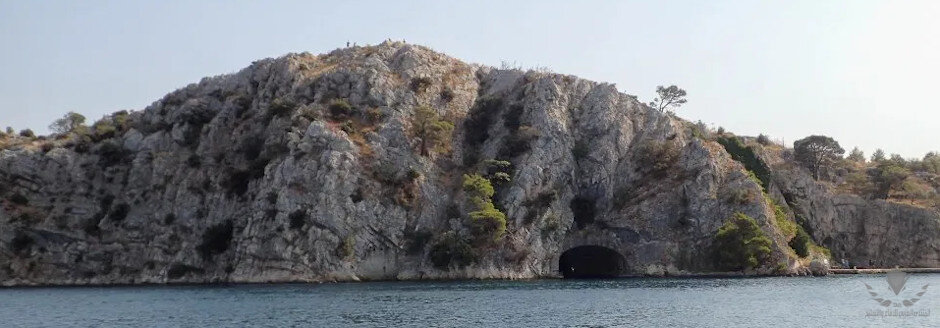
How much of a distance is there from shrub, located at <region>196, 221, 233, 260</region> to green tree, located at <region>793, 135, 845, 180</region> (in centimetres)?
9589

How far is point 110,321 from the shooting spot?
55000 millimetres

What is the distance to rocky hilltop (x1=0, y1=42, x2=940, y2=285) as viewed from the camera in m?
98.1

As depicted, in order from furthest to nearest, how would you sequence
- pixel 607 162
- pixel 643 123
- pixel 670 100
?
1. pixel 670 100
2. pixel 643 123
3. pixel 607 162

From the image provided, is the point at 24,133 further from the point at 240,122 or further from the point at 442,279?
the point at 442,279

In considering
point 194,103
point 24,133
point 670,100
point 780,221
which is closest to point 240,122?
point 194,103

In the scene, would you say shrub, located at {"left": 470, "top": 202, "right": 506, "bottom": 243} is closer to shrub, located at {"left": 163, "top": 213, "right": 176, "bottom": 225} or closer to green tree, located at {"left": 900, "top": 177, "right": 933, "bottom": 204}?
shrub, located at {"left": 163, "top": 213, "right": 176, "bottom": 225}

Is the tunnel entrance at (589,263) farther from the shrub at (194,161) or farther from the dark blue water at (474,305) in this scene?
the shrub at (194,161)

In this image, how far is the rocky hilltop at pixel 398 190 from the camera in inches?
3861

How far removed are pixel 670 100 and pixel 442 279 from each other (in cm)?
8266

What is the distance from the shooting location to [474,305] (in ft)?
204

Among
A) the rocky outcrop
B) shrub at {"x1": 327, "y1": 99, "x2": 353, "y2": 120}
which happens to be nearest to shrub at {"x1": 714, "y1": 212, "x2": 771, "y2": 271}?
the rocky outcrop

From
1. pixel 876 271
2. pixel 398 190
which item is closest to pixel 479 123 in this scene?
pixel 398 190

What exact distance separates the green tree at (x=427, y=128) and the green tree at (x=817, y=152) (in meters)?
66.5

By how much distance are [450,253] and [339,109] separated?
2942 centimetres
